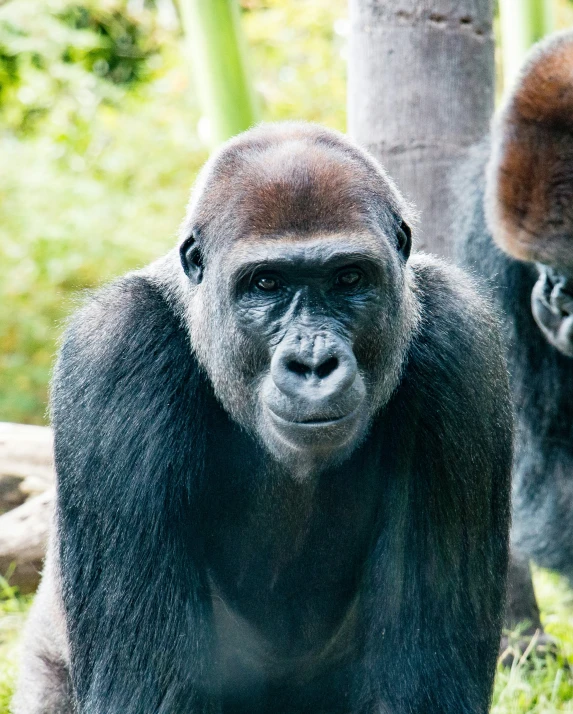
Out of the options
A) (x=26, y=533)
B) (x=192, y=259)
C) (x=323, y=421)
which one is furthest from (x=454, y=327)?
(x=26, y=533)

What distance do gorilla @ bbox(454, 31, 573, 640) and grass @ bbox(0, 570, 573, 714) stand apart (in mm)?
290

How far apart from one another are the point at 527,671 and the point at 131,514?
299 centimetres

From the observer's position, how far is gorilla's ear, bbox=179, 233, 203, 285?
3629 millimetres

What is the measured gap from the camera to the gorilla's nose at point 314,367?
3.14 meters

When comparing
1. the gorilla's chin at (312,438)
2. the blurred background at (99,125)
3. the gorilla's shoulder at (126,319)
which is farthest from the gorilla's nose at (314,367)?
Answer: the blurred background at (99,125)

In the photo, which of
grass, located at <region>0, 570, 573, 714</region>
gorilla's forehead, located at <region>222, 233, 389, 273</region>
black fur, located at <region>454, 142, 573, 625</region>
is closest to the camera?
gorilla's forehead, located at <region>222, 233, 389, 273</region>

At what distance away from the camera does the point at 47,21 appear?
49.0ft

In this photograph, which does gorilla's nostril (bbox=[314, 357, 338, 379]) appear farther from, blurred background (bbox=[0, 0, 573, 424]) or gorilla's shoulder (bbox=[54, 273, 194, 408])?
blurred background (bbox=[0, 0, 573, 424])

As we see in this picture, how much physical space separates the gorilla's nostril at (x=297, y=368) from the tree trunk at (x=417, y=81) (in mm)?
2576

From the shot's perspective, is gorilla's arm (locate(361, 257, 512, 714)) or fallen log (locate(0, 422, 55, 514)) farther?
fallen log (locate(0, 422, 55, 514))

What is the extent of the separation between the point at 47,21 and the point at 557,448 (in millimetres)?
11328

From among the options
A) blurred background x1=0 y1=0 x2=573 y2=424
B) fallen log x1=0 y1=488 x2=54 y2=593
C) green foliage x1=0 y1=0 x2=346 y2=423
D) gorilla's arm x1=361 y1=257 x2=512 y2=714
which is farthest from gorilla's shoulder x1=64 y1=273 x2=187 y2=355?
blurred background x1=0 y1=0 x2=573 y2=424

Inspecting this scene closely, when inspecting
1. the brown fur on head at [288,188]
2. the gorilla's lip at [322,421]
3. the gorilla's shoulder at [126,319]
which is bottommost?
the gorilla's lip at [322,421]

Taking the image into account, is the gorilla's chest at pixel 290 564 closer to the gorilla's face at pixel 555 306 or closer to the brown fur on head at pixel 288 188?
the brown fur on head at pixel 288 188
